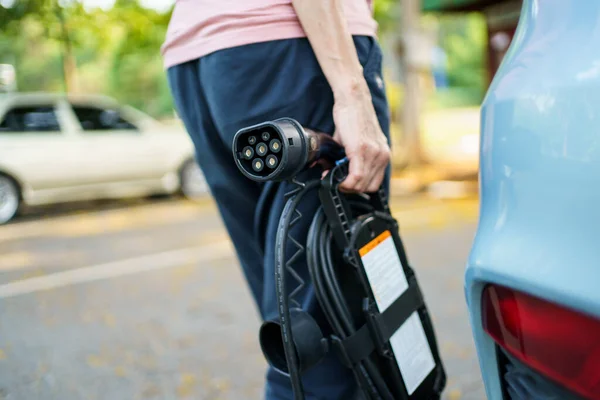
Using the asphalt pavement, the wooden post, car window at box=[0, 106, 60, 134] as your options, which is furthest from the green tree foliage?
the asphalt pavement

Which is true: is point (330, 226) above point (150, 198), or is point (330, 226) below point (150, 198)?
above

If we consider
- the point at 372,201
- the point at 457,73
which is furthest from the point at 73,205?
the point at 457,73

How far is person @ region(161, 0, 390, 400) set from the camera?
4.16 ft

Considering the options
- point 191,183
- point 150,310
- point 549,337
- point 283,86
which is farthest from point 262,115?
point 191,183

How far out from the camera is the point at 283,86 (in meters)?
1.30

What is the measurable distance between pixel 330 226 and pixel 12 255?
499 cm

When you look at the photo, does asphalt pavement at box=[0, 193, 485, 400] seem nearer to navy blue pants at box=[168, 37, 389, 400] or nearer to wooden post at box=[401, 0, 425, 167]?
navy blue pants at box=[168, 37, 389, 400]

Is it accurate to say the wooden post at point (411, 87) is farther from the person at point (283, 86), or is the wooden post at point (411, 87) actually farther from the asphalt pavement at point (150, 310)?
the person at point (283, 86)

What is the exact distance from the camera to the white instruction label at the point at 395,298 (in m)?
1.31

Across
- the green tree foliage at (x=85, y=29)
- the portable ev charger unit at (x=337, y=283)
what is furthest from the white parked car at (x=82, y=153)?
the portable ev charger unit at (x=337, y=283)

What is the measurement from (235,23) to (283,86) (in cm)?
16

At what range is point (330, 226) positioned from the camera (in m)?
1.30

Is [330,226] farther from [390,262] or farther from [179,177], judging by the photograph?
[179,177]

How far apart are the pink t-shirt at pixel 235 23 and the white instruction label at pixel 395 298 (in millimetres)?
488
